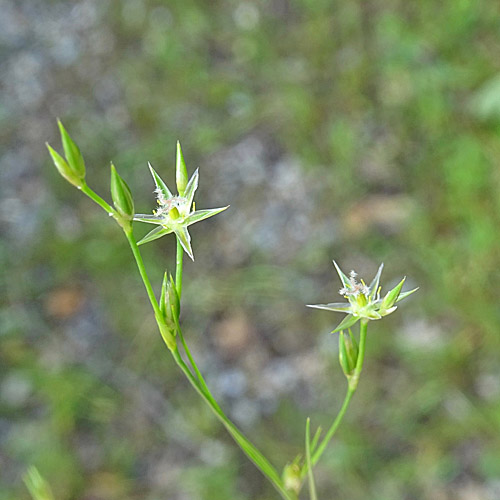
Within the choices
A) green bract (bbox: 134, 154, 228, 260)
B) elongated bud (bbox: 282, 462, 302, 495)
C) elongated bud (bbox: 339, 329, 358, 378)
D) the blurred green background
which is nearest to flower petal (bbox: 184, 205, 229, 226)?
green bract (bbox: 134, 154, 228, 260)

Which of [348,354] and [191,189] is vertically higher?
[191,189]

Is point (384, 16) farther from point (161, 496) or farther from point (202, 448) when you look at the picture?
point (161, 496)

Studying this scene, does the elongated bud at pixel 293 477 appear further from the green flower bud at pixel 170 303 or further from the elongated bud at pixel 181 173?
the elongated bud at pixel 181 173

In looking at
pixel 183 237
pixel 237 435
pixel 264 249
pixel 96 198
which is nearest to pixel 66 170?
pixel 96 198

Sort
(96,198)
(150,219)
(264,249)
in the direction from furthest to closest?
1. (264,249)
2. (150,219)
3. (96,198)

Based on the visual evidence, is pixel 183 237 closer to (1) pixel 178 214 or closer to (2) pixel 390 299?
(1) pixel 178 214

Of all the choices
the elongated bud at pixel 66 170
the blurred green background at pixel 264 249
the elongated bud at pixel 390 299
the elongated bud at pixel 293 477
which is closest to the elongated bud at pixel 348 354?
the elongated bud at pixel 390 299
